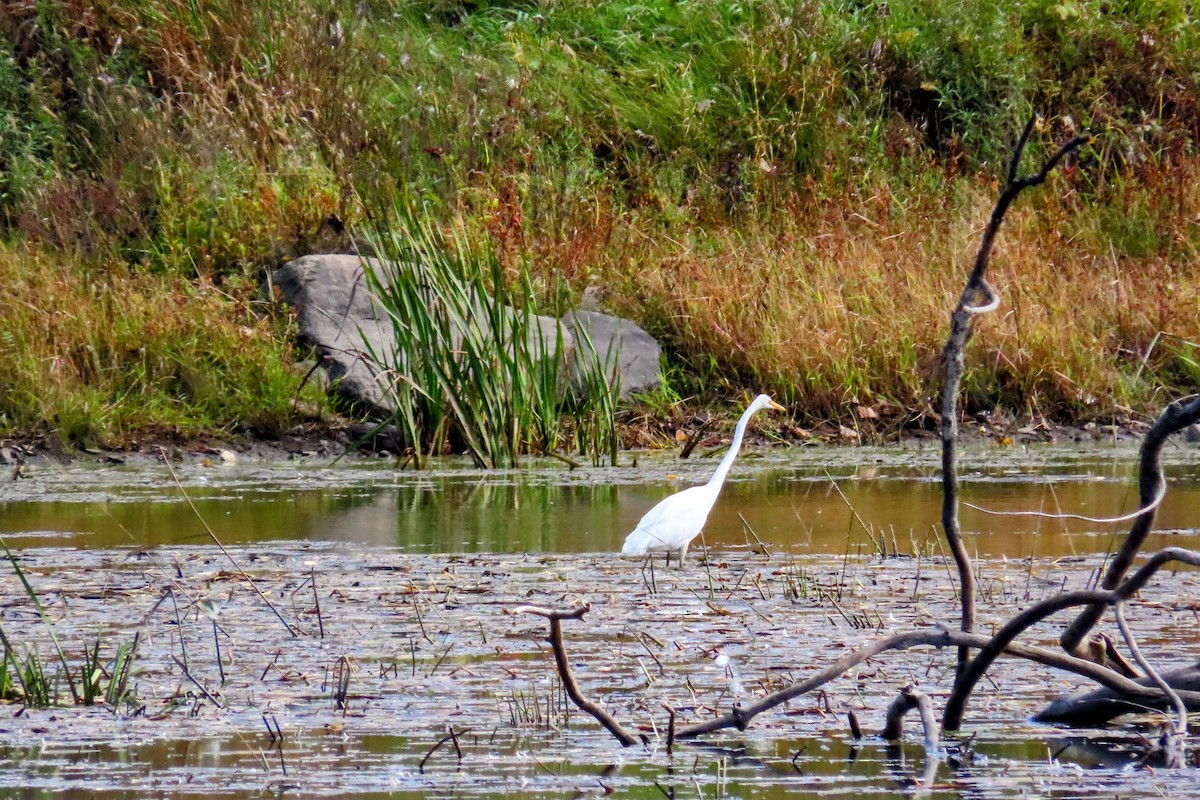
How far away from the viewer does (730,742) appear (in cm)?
341

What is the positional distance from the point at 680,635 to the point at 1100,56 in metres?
10.8

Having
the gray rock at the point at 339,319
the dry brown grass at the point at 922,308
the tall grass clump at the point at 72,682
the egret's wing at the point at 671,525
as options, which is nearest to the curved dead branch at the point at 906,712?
the tall grass clump at the point at 72,682

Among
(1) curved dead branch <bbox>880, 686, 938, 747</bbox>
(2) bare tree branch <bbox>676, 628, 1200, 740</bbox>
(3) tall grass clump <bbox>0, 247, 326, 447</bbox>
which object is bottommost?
(1) curved dead branch <bbox>880, 686, 938, 747</bbox>

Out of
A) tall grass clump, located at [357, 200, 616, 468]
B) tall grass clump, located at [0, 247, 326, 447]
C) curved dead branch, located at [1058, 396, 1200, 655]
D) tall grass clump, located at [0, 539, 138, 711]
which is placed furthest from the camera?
tall grass clump, located at [0, 247, 326, 447]

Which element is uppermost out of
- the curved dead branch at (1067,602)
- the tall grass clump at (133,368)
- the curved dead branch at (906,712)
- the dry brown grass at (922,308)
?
the dry brown grass at (922,308)

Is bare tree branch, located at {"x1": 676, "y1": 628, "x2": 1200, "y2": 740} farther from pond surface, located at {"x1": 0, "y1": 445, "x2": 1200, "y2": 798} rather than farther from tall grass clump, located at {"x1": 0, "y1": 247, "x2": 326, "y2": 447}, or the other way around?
tall grass clump, located at {"x1": 0, "y1": 247, "x2": 326, "y2": 447}

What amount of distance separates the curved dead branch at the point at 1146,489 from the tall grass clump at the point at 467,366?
5.06 meters

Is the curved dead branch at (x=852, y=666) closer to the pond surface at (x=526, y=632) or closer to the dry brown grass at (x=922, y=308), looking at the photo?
the pond surface at (x=526, y=632)

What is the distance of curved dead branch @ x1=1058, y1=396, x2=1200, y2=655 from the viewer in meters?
2.98

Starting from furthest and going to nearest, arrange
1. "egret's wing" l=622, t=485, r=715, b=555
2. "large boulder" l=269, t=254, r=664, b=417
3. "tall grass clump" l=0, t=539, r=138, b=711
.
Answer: "large boulder" l=269, t=254, r=664, b=417 < "egret's wing" l=622, t=485, r=715, b=555 < "tall grass clump" l=0, t=539, r=138, b=711

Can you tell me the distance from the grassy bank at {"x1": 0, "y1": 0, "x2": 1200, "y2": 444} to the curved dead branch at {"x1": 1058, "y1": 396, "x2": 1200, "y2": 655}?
18.4 ft

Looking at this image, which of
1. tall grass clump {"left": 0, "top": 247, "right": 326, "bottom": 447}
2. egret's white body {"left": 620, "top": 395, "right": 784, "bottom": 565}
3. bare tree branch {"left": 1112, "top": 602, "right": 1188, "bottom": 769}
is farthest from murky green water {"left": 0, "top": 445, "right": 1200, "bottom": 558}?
bare tree branch {"left": 1112, "top": 602, "right": 1188, "bottom": 769}

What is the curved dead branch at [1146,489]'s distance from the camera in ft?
9.78

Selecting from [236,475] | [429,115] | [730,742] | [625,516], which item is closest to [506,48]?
[429,115]
